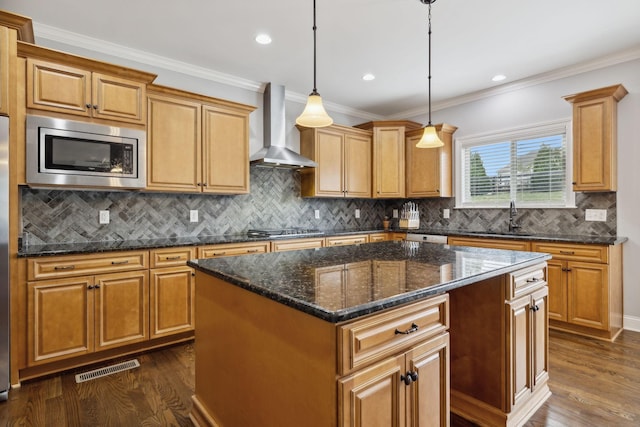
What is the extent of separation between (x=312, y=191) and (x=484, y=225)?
7.75 feet

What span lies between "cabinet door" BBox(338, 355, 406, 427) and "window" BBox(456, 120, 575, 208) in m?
3.69

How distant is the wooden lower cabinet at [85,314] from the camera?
2400mm

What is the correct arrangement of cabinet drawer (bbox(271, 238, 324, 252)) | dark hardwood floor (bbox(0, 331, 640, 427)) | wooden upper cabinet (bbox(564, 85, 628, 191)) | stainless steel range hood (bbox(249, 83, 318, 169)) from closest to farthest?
dark hardwood floor (bbox(0, 331, 640, 427))
wooden upper cabinet (bbox(564, 85, 628, 191))
cabinet drawer (bbox(271, 238, 324, 252))
stainless steel range hood (bbox(249, 83, 318, 169))

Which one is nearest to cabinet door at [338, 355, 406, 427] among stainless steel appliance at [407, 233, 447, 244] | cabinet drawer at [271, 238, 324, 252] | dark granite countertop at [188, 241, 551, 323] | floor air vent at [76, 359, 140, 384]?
dark granite countertop at [188, 241, 551, 323]

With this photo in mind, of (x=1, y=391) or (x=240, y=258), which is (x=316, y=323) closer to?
(x=240, y=258)

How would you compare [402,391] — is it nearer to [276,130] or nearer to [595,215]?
[276,130]

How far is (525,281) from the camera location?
1.97 metres

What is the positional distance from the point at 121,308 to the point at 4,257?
0.86 metres

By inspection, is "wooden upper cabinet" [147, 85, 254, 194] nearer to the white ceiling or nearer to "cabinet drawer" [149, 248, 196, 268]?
the white ceiling

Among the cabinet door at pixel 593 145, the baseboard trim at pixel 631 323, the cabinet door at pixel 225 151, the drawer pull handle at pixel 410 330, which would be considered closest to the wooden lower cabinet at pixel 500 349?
the drawer pull handle at pixel 410 330

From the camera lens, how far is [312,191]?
4.53 metres

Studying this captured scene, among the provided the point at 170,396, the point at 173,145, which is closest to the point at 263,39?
the point at 173,145

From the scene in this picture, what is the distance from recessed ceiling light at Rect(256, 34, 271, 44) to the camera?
10.1ft

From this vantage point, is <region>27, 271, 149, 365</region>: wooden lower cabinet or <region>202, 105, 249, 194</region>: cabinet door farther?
<region>202, 105, 249, 194</region>: cabinet door
